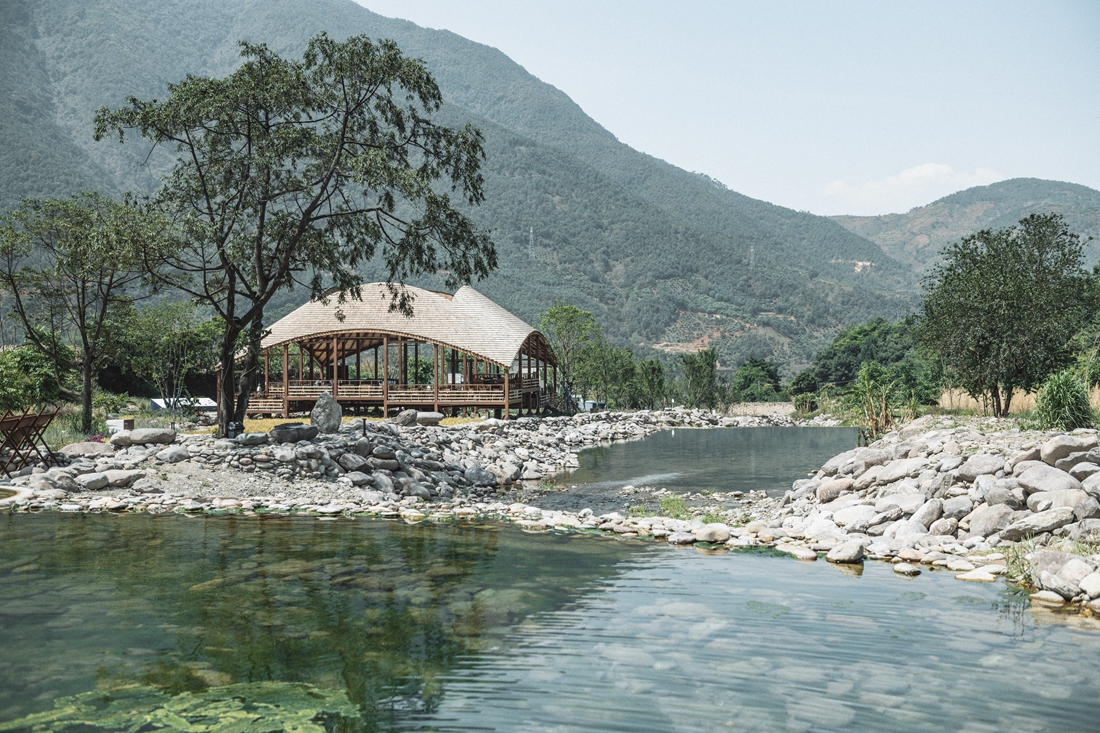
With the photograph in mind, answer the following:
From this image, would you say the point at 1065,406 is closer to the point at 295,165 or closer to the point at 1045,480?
the point at 1045,480

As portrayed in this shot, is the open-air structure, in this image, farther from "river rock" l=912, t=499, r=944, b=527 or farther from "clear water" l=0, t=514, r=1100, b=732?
"clear water" l=0, t=514, r=1100, b=732

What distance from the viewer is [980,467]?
8562 mm

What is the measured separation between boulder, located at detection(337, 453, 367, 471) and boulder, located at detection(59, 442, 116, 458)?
345cm

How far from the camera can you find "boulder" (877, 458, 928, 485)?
9812mm

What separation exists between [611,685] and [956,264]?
2460cm

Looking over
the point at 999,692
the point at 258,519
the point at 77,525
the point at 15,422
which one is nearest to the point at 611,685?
the point at 999,692

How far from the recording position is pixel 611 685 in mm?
3977

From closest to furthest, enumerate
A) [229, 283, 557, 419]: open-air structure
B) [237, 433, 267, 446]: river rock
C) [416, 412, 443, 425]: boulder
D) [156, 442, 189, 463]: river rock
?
[156, 442, 189, 463]: river rock
[237, 433, 267, 446]: river rock
[416, 412, 443, 425]: boulder
[229, 283, 557, 419]: open-air structure

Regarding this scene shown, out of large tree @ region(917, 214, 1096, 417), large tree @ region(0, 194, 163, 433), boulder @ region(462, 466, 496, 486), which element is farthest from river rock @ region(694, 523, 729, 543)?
large tree @ region(917, 214, 1096, 417)

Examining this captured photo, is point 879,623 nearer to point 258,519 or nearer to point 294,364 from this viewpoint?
point 258,519

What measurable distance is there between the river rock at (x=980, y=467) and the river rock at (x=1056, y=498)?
107cm

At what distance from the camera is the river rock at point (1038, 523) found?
22.4ft

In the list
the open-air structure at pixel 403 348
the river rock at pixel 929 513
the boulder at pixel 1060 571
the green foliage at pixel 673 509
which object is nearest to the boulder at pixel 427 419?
the open-air structure at pixel 403 348

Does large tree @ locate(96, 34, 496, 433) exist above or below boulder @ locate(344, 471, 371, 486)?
above
